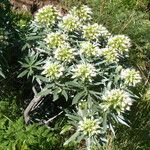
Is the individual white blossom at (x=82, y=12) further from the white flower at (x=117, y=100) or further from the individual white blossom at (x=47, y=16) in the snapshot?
the white flower at (x=117, y=100)

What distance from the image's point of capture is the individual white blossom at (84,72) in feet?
13.9

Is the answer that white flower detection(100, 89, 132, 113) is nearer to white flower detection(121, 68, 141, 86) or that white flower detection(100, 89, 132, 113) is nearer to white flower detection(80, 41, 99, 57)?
white flower detection(121, 68, 141, 86)

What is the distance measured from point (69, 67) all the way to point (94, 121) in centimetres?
53

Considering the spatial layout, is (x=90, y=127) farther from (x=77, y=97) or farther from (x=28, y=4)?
(x=28, y=4)

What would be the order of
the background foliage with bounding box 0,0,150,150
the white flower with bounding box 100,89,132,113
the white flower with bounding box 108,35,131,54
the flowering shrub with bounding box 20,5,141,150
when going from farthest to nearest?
the white flower with bounding box 108,35,131,54 → the background foliage with bounding box 0,0,150,150 → the flowering shrub with bounding box 20,5,141,150 → the white flower with bounding box 100,89,132,113

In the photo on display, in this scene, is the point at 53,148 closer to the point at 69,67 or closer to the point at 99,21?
the point at 69,67

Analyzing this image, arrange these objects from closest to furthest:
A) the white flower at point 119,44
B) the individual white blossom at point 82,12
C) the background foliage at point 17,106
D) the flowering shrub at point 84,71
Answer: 1. the flowering shrub at point 84,71
2. the background foliage at point 17,106
3. the white flower at point 119,44
4. the individual white blossom at point 82,12

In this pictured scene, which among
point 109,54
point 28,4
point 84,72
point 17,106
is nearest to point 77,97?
point 84,72

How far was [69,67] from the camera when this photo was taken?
4391 millimetres

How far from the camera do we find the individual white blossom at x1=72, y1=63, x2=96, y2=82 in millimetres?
4223

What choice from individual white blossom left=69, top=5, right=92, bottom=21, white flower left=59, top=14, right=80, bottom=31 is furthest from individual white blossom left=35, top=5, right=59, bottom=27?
individual white blossom left=69, top=5, right=92, bottom=21

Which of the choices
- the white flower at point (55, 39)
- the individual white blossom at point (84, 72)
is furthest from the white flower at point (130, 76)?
the white flower at point (55, 39)

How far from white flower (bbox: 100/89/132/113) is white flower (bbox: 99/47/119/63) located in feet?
1.12

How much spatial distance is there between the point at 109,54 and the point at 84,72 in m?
0.34
